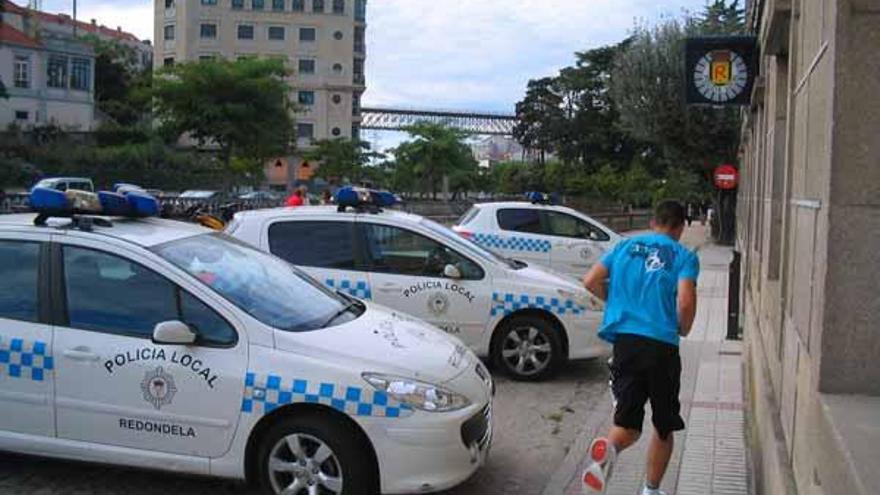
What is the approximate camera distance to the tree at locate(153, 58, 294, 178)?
46.3 m

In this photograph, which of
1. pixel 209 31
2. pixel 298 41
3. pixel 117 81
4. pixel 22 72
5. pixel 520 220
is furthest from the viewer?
pixel 298 41

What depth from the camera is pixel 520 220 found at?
15.6m

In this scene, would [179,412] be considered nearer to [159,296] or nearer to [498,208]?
[159,296]

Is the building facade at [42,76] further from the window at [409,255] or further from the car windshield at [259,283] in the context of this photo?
the car windshield at [259,283]

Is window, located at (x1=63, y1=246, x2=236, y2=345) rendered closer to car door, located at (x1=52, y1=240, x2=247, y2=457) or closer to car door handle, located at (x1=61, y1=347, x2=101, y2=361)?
car door, located at (x1=52, y1=240, x2=247, y2=457)

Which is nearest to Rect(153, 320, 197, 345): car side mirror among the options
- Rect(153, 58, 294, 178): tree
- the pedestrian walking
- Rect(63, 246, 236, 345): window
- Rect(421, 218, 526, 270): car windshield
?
Rect(63, 246, 236, 345): window

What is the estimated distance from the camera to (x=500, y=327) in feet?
29.5

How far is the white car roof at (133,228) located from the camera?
560 centimetres

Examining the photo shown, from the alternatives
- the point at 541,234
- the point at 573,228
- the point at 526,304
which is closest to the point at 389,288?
the point at 526,304

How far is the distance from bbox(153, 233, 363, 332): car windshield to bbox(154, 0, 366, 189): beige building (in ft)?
319

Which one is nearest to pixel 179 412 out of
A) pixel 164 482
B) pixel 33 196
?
pixel 164 482

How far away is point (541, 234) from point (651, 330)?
1058cm

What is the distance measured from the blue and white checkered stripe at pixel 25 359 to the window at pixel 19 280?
0.51 feet

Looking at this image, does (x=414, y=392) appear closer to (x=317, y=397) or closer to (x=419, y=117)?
(x=317, y=397)
